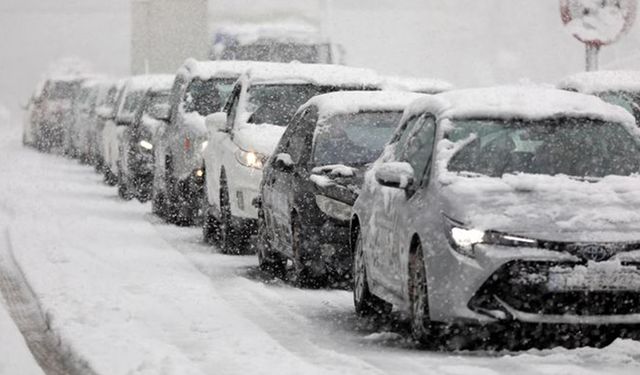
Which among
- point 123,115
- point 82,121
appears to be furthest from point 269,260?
point 82,121

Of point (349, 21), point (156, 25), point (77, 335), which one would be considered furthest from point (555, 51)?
point (77, 335)

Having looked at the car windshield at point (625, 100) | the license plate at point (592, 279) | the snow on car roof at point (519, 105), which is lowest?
the car windshield at point (625, 100)

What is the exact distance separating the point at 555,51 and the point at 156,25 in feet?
75.9

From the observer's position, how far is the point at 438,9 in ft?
223

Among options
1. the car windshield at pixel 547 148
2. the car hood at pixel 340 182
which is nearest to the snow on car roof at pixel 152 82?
the car hood at pixel 340 182

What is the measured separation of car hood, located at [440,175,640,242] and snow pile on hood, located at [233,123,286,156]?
6430 millimetres

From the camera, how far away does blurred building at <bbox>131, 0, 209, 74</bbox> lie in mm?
41844

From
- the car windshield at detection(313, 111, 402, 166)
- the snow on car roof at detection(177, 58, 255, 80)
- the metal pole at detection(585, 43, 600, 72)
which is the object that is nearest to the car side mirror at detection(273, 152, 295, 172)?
the car windshield at detection(313, 111, 402, 166)

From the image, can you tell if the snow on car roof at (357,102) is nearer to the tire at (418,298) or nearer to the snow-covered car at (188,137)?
the tire at (418,298)

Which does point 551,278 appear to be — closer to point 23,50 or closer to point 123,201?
point 123,201

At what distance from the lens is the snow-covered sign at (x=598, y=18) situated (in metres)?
19.0

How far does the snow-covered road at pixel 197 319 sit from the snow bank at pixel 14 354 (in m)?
0.10

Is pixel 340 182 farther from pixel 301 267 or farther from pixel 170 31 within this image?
pixel 170 31

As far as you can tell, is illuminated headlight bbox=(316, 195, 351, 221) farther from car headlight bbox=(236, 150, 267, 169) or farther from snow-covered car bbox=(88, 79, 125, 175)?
snow-covered car bbox=(88, 79, 125, 175)
